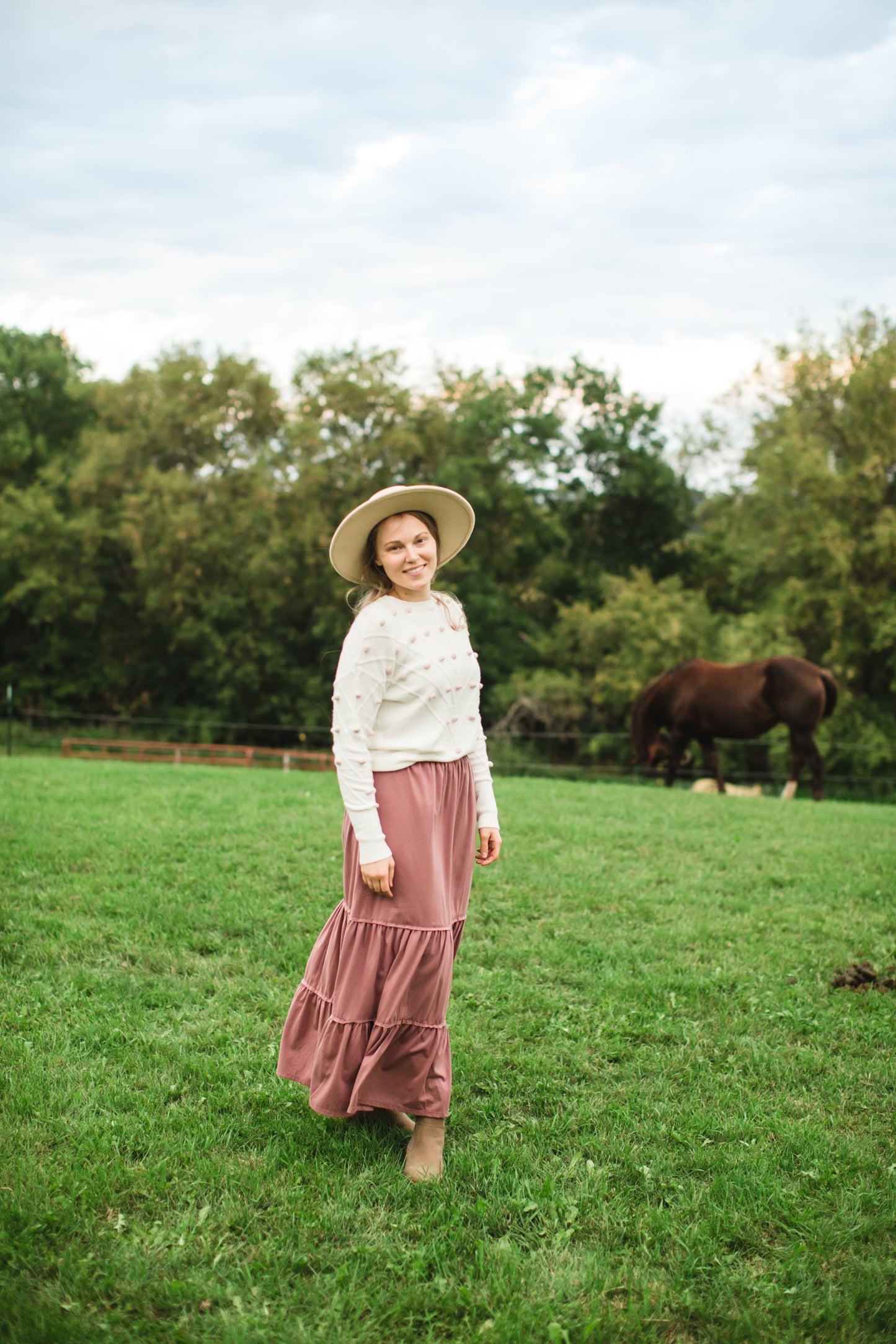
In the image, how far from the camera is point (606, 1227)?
2850mm

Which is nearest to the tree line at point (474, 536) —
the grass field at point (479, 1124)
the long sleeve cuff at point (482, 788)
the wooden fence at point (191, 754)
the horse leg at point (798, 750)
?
the wooden fence at point (191, 754)

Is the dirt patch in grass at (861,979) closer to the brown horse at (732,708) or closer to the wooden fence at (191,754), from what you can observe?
the brown horse at (732,708)

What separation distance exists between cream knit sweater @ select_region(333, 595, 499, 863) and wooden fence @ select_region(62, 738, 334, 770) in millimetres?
14461

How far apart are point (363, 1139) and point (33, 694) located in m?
32.8

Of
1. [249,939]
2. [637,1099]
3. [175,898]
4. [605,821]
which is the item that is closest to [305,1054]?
[637,1099]

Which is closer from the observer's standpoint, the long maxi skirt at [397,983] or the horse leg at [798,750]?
the long maxi skirt at [397,983]

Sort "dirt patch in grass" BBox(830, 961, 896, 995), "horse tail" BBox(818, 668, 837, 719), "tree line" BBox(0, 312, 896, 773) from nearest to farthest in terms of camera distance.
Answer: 1. "dirt patch in grass" BBox(830, 961, 896, 995)
2. "horse tail" BBox(818, 668, 837, 719)
3. "tree line" BBox(0, 312, 896, 773)

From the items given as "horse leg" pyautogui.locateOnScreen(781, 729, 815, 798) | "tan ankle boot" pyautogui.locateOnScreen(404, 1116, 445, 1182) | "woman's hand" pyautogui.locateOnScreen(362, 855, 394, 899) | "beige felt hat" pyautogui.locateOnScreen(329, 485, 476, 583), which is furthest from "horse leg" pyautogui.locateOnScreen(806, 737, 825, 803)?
"woman's hand" pyautogui.locateOnScreen(362, 855, 394, 899)

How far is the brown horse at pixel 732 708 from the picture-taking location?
14.0 m

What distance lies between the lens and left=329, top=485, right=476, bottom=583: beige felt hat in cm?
320

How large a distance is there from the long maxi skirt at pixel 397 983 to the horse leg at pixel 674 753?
40.0 feet

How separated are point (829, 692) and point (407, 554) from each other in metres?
12.2

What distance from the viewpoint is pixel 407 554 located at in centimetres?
323

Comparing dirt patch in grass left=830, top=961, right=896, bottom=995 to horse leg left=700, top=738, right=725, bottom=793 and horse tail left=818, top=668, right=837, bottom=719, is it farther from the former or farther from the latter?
horse tail left=818, top=668, right=837, bottom=719
